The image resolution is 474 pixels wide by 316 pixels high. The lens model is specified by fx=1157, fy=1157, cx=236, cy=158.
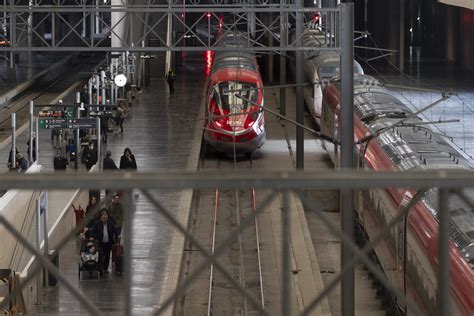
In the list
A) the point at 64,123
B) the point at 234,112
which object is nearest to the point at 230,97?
the point at 234,112

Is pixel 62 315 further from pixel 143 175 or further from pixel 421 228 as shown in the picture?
pixel 143 175

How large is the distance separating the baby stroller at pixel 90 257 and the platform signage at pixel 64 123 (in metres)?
6.54

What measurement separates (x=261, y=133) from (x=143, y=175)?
27.4m

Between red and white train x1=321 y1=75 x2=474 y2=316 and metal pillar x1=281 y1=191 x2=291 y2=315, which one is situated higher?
metal pillar x1=281 y1=191 x2=291 y2=315

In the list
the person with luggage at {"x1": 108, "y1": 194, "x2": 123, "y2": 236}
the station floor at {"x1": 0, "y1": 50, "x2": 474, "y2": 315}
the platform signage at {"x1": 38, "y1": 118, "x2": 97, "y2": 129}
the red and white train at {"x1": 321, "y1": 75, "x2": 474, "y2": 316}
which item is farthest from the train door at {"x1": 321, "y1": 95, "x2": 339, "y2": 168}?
the person with luggage at {"x1": 108, "y1": 194, "x2": 123, "y2": 236}

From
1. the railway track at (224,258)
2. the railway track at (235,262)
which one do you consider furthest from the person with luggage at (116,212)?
the railway track at (235,262)

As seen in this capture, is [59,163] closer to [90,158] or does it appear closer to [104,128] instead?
[90,158]

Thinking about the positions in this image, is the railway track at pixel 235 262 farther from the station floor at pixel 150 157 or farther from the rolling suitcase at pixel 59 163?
the rolling suitcase at pixel 59 163

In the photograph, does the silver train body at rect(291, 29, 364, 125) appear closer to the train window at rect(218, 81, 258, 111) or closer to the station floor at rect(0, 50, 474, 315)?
the station floor at rect(0, 50, 474, 315)

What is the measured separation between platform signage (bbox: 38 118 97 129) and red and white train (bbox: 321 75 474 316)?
5.31 metres

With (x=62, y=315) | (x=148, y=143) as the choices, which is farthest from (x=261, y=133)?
(x=62, y=315)

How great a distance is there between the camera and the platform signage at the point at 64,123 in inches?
942

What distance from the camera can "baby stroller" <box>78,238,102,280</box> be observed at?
17.5 metres

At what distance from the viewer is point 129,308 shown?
3.88m
